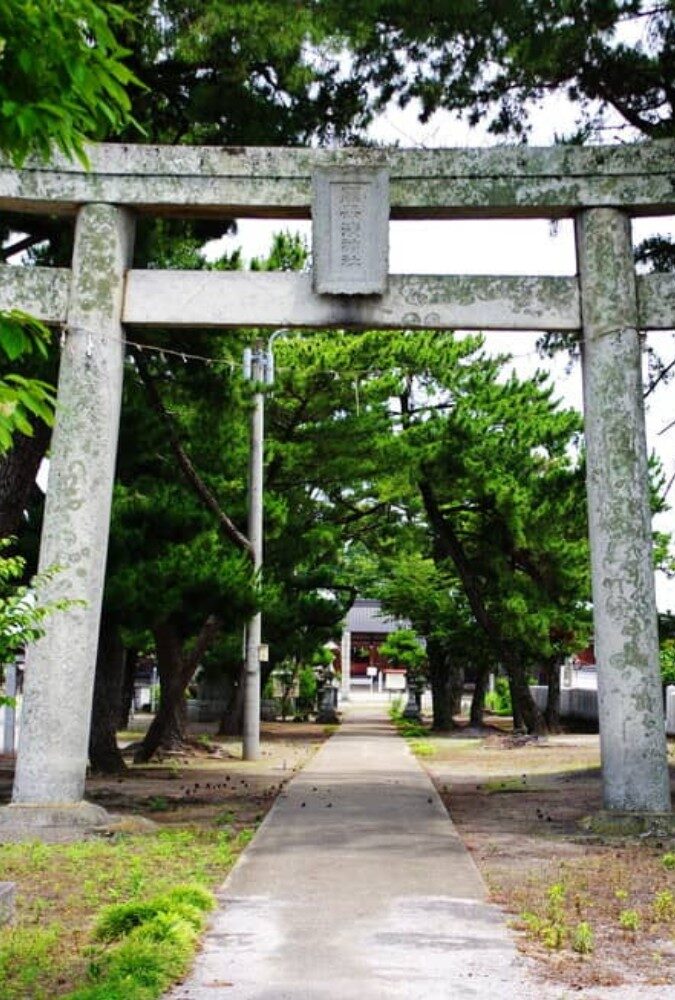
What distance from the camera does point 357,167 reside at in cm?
945

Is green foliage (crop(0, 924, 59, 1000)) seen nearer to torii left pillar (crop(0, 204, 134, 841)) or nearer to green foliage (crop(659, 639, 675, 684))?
torii left pillar (crop(0, 204, 134, 841))

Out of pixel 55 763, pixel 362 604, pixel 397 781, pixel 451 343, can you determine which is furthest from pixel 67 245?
pixel 362 604

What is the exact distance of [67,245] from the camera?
11102 mm

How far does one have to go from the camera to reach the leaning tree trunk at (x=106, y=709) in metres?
14.6

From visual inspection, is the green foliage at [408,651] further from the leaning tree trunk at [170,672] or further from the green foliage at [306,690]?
the leaning tree trunk at [170,672]

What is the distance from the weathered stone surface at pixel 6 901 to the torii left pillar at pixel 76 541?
3.10 meters

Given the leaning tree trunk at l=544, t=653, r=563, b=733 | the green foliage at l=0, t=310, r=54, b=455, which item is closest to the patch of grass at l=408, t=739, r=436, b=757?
the leaning tree trunk at l=544, t=653, r=563, b=733

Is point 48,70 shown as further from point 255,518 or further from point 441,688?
point 441,688

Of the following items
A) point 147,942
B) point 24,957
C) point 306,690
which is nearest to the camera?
point 147,942

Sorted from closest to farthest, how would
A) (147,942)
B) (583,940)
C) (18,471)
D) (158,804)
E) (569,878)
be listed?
(147,942), (583,940), (569,878), (158,804), (18,471)

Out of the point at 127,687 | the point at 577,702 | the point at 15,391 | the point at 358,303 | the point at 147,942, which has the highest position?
the point at 358,303

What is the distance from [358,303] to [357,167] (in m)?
1.18

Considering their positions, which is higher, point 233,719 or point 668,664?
point 668,664

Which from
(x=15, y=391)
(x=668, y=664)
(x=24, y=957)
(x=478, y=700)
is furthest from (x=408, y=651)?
(x=15, y=391)
